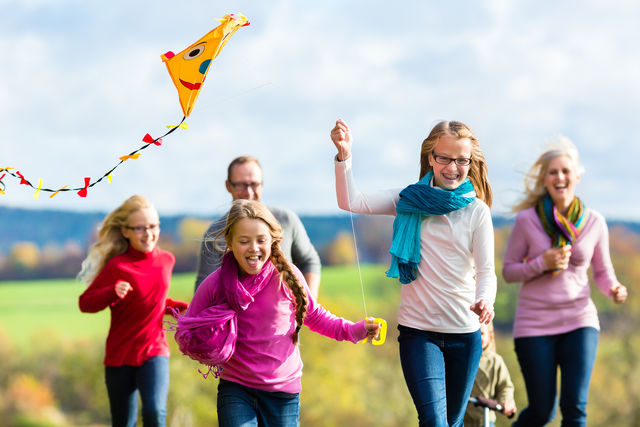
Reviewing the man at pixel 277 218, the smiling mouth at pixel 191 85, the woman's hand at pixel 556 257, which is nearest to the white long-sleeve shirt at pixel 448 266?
the smiling mouth at pixel 191 85

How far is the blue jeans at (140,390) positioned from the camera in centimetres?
520

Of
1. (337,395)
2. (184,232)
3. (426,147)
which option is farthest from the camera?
(337,395)

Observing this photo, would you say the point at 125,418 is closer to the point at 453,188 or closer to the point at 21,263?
the point at 453,188

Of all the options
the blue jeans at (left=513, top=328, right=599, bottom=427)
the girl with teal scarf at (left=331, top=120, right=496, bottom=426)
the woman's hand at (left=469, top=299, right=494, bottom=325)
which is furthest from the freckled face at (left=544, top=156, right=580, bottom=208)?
the woman's hand at (left=469, top=299, right=494, bottom=325)

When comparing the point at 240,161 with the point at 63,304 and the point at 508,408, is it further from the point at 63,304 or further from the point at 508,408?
the point at 63,304

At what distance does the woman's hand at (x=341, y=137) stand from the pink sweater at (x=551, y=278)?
195 cm

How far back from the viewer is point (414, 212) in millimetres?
4074

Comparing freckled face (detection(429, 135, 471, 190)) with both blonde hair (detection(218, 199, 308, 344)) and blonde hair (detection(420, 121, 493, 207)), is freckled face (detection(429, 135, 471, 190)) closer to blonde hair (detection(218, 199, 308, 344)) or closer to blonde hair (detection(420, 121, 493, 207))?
blonde hair (detection(420, 121, 493, 207))

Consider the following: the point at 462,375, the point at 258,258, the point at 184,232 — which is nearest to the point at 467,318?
the point at 462,375

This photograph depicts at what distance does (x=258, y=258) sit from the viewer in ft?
12.9

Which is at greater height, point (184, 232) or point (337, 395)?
point (184, 232)

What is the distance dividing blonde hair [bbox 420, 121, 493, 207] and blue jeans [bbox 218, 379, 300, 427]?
1337 mm

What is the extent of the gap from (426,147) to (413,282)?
69 cm

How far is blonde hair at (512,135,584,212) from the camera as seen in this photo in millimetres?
5625
